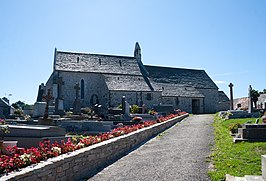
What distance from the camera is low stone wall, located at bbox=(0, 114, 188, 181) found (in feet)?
14.4

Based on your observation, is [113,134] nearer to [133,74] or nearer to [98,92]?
[98,92]

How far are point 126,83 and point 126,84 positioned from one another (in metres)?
0.29

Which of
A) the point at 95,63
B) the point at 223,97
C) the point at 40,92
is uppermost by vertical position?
the point at 95,63

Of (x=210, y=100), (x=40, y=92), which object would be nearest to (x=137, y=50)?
(x=210, y=100)

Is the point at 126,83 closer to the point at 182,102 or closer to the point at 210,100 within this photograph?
the point at 182,102

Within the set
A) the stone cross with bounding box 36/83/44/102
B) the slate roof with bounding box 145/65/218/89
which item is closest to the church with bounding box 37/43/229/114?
the slate roof with bounding box 145/65/218/89

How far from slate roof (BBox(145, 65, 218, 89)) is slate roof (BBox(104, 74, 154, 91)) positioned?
4314 mm

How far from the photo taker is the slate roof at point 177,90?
1605 inches

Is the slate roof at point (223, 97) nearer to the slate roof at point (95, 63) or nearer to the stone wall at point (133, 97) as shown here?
the stone wall at point (133, 97)

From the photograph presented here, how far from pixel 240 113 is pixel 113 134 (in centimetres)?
1566

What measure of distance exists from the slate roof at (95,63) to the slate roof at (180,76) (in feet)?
12.1

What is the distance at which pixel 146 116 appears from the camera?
23.5m

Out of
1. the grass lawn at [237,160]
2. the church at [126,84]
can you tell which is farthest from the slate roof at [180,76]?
the grass lawn at [237,160]

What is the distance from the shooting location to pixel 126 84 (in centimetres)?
3728
